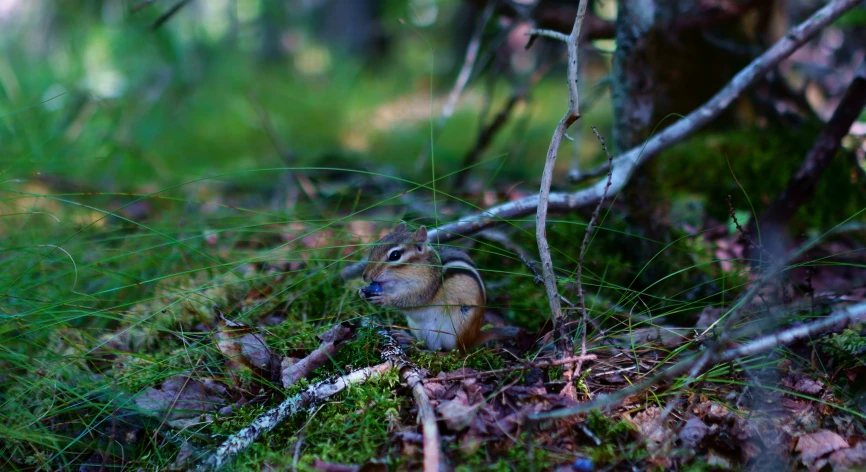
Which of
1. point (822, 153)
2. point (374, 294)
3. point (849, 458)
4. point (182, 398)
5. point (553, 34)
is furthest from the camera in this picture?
point (822, 153)

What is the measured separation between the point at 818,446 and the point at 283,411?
188 cm

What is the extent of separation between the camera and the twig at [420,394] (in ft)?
6.42

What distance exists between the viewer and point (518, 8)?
461 centimetres

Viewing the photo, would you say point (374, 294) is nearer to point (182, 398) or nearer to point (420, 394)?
point (420, 394)

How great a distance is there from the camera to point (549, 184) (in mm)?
2338

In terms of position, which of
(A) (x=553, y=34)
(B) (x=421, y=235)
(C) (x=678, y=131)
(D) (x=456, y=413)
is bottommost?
(D) (x=456, y=413)

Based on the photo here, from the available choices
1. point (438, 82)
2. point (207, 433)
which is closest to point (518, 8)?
point (207, 433)

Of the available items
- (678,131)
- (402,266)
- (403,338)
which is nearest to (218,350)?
(403,338)

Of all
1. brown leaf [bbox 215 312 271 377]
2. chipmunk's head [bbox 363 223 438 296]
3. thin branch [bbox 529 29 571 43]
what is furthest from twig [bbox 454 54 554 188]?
brown leaf [bbox 215 312 271 377]

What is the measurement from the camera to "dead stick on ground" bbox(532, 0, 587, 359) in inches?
87.3

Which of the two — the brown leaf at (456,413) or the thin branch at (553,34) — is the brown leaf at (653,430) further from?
the thin branch at (553,34)

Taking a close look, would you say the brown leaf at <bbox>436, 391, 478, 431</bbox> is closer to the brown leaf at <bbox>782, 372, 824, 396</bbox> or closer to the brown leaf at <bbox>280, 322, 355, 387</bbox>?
the brown leaf at <bbox>280, 322, 355, 387</bbox>

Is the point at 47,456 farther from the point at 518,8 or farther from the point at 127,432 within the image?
the point at 518,8

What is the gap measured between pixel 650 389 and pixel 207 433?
1676mm
